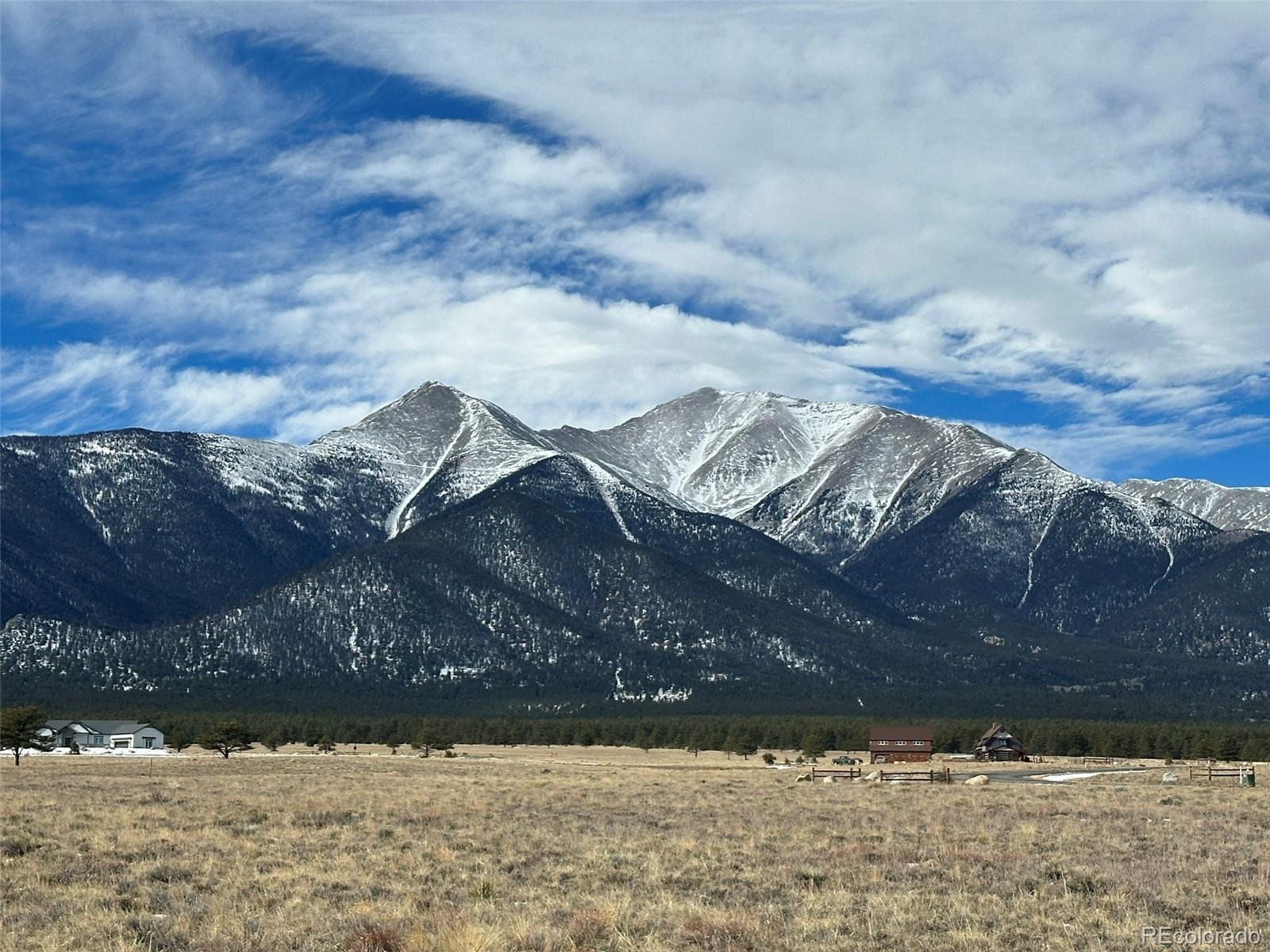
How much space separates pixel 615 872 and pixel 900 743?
104450 millimetres

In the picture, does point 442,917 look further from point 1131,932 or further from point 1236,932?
point 1236,932

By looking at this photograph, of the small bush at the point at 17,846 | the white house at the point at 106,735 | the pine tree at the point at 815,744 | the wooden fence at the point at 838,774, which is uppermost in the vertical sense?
the small bush at the point at 17,846

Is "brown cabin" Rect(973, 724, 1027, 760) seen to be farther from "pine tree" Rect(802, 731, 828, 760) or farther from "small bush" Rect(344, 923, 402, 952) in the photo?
"small bush" Rect(344, 923, 402, 952)

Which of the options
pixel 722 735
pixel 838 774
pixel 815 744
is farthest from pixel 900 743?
pixel 838 774

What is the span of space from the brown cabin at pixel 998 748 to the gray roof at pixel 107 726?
98.2 m

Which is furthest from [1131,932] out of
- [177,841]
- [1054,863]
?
[177,841]

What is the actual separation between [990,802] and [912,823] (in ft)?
31.8

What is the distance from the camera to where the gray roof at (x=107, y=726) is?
143 meters

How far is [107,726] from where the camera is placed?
145 metres

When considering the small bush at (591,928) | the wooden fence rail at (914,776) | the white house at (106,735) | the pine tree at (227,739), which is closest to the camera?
the small bush at (591,928)

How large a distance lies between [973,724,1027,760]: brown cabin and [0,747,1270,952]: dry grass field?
83826 millimetres

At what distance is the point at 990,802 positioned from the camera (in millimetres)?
41781

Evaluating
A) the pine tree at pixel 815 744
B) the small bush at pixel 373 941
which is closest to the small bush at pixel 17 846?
the small bush at pixel 373 941

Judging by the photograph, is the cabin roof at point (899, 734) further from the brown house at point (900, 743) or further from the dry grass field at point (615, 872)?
the dry grass field at point (615, 872)
